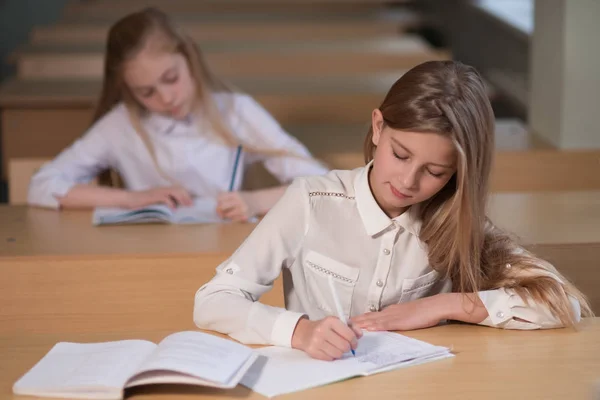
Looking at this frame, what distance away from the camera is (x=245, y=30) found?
18.1ft

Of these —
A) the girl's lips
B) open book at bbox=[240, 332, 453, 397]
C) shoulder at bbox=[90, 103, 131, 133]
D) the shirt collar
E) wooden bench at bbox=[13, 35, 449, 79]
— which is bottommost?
wooden bench at bbox=[13, 35, 449, 79]

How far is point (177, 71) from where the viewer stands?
2.65 meters

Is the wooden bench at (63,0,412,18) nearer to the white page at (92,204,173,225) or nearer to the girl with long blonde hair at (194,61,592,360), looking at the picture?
the white page at (92,204,173,225)

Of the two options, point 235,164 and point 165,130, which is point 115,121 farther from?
point 235,164

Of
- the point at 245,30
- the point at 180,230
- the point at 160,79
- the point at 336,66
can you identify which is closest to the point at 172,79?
the point at 160,79

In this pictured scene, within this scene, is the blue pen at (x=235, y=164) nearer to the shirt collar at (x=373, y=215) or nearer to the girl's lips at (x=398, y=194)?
the shirt collar at (x=373, y=215)

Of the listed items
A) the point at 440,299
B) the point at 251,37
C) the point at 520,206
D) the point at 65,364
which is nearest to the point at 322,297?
the point at 440,299

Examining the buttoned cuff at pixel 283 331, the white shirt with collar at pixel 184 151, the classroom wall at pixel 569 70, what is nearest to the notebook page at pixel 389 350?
the buttoned cuff at pixel 283 331

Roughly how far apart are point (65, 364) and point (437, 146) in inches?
26.0

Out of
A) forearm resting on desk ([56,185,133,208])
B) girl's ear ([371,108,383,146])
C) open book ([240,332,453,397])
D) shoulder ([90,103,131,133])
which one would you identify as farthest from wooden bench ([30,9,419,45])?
open book ([240,332,453,397])

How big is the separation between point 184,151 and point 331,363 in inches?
55.6

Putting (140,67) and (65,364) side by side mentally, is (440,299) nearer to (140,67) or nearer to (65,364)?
(65,364)

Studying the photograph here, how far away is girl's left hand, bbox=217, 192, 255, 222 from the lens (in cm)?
243

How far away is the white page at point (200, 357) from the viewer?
1.35 meters
